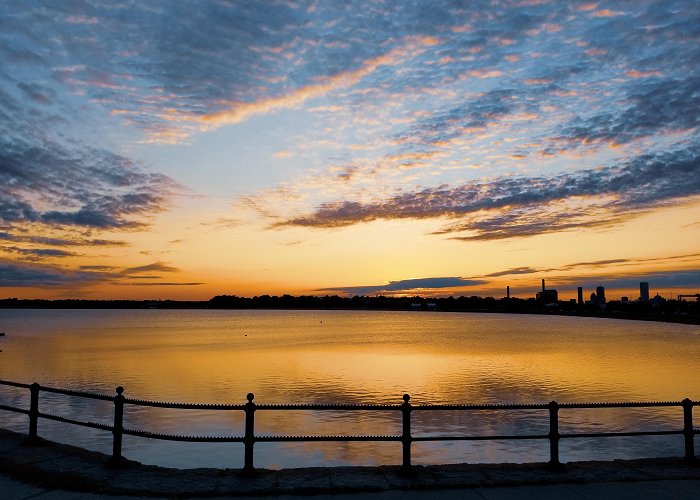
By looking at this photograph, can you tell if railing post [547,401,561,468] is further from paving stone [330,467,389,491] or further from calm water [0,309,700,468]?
calm water [0,309,700,468]

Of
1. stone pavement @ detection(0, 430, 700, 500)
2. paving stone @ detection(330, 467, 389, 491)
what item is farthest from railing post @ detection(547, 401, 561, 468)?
paving stone @ detection(330, 467, 389, 491)

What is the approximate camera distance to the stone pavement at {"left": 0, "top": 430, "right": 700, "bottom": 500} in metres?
9.17

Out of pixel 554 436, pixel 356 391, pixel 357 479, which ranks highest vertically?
pixel 554 436

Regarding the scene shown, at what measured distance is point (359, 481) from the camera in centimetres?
982

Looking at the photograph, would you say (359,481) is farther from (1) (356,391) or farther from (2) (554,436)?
(1) (356,391)

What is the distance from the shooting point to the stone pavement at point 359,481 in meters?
9.17

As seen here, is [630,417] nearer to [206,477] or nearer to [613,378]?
[613,378]

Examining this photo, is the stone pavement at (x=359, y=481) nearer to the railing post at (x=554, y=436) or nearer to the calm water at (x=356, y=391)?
the railing post at (x=554, y=436)

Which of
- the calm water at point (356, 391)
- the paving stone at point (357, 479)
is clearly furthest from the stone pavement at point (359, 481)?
the calm water at point (356, 391)

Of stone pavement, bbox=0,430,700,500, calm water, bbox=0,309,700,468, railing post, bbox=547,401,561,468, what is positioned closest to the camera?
stone pavement, bbox=0,430,700,500

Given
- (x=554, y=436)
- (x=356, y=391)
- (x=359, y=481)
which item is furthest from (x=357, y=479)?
(x=356, y=391)

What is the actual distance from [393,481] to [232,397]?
31.9 m

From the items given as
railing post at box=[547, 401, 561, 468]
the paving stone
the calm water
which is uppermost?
railing post at box=[547, 401, 561, 468]

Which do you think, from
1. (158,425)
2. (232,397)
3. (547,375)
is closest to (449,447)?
(158,425)
